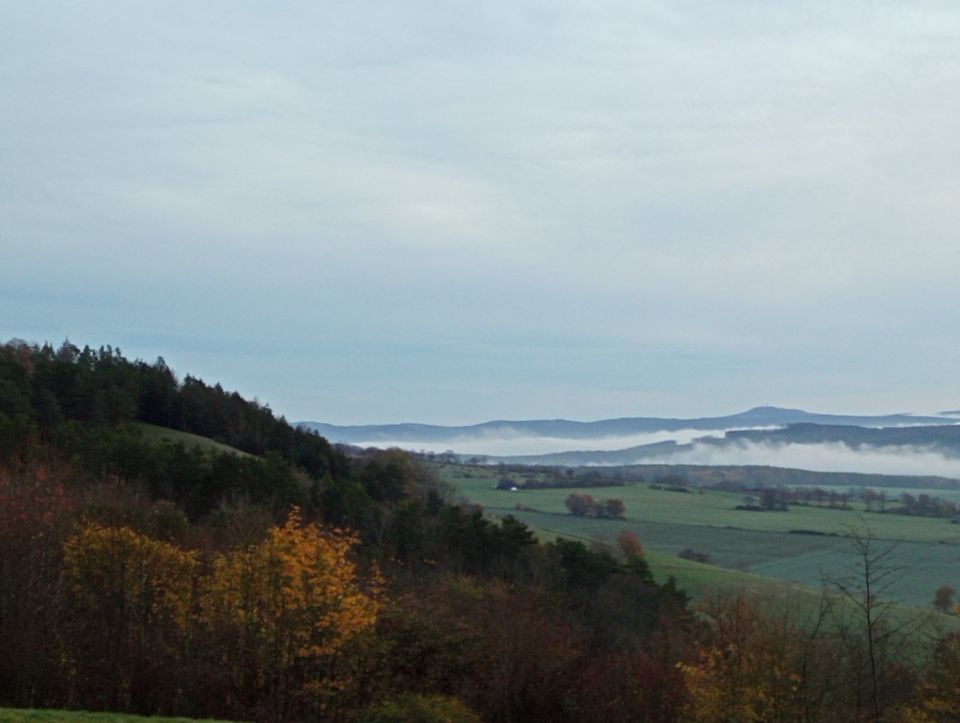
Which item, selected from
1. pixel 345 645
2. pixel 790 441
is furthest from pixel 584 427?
pixel 345 645

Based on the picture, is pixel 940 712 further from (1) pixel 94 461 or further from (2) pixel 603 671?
(1) pixel 94 461

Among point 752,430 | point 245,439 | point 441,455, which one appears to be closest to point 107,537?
point 245,439

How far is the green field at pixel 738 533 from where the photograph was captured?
71000 mm

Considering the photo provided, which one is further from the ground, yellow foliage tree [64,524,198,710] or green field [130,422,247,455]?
green field [130,422,247,455]

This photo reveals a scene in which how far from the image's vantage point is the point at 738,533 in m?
97.8

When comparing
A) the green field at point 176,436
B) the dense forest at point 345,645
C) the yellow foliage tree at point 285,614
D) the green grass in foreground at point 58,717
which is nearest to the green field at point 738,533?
the green field at point 176,436

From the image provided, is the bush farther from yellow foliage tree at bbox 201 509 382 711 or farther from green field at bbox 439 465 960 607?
green field at bbox 439 465 960 607

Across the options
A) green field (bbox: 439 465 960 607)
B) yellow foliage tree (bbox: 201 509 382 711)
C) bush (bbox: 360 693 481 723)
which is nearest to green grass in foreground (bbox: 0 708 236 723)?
Result: bush (bbox: 360 693 481 723)

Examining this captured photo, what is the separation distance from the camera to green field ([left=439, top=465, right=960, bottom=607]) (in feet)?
233

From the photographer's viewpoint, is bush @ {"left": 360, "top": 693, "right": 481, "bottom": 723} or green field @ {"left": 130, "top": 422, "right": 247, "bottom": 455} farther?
green field @ {"left": 130, "top": 422, "right": 247, "bottom": 455}

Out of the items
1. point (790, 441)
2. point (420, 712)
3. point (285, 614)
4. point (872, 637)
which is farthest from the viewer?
point (790, 441)

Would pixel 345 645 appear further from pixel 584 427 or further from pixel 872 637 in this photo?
pixel 584 427

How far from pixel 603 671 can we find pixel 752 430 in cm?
10774

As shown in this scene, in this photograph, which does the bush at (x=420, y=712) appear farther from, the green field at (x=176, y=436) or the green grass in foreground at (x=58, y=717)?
the green field at (x=176, y=436)
